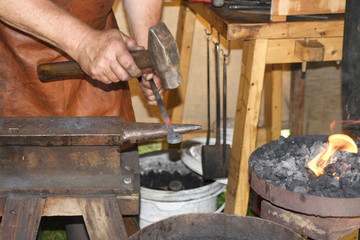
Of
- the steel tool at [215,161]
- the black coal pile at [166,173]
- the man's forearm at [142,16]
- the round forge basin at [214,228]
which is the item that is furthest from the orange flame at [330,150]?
the black coal pile at [166,173]

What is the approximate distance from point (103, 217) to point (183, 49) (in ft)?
6.17

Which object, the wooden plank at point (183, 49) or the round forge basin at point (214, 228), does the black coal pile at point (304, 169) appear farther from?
the wooden plank at point (183, 49)

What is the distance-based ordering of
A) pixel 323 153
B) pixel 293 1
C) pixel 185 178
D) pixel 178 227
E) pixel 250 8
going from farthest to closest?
pixel 185 178, pixel 250 8, pixel 293 1, pixel 323 153, pixel 178 227

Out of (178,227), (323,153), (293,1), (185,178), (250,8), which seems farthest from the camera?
(185,178)

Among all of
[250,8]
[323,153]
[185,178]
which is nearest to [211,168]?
[185,178]

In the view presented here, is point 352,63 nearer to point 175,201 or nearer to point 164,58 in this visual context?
point 164,58

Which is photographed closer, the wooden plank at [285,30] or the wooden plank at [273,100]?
the wooden plank at [285,30]

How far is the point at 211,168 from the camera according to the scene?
3305mm

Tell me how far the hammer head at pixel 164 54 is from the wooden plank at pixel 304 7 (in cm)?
84

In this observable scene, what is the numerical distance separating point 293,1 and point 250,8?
301 mm

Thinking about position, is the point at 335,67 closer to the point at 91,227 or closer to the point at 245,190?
the point at 245,190

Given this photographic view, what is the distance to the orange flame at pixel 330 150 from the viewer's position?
216 cm

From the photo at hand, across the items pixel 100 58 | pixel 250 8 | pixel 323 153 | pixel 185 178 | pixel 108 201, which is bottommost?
pixel 185 178

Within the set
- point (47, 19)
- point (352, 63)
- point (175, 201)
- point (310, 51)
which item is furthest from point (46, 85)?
point (352, 63)
